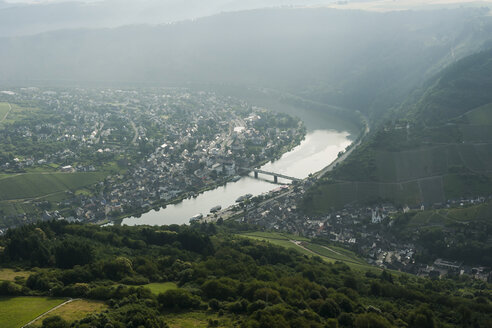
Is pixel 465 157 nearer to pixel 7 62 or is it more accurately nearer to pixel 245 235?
pixel 245 235

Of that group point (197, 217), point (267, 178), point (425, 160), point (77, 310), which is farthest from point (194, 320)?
point (267, 178)

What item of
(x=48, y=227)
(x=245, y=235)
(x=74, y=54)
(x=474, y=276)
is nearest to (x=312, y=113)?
(x=245, y=235)

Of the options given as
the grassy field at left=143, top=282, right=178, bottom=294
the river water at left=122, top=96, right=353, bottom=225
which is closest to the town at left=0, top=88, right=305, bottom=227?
the river water at left=122, top=96, right=353, bottom=225

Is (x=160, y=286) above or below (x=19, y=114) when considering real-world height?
below

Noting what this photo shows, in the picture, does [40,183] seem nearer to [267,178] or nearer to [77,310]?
[267,178]

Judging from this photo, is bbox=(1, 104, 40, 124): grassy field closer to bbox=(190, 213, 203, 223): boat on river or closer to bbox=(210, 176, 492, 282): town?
bbox=(190, 213, 203, 223): boat on river

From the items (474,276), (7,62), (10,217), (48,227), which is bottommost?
(474,276)
